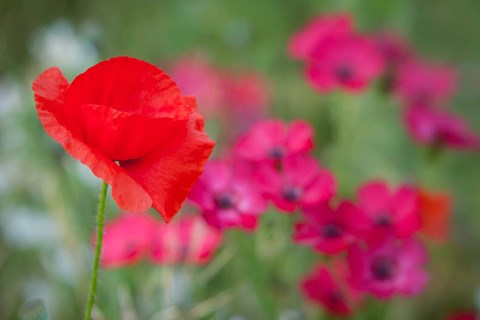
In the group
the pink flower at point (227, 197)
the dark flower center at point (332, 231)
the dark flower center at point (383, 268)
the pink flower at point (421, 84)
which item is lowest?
the pink flower at point (421, 84)

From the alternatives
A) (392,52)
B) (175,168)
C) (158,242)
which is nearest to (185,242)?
(158,242)

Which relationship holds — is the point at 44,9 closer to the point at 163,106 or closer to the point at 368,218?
the point at 368,218

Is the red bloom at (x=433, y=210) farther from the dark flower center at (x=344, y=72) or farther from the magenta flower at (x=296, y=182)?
the magenta flower at (x=296, y=182)

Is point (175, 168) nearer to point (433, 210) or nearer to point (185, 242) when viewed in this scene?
point (185, 242)

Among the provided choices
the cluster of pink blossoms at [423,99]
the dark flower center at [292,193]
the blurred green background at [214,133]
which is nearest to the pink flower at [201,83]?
the blurred green background at [214,133]

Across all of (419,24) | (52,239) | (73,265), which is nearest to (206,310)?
(73,265)

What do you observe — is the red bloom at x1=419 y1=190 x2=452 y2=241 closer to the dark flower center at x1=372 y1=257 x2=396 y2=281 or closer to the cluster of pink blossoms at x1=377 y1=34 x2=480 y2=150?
the cluster of pink blossoms at x1=377 y1=34 x2=480 y2=150
